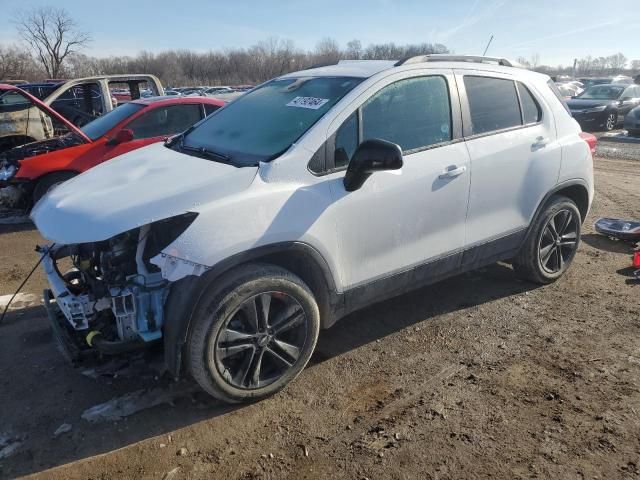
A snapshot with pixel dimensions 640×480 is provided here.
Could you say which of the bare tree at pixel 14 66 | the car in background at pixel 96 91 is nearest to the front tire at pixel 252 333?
the car in background at pixel 96 91

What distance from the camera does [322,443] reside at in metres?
2.72

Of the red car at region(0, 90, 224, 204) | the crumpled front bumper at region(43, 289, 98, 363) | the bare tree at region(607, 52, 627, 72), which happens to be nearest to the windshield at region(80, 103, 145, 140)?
the red car at region(0, 90, 224, 204)

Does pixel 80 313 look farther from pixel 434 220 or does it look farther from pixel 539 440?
pixel 539 440

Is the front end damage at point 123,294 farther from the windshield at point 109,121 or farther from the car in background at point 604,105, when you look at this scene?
the car in background at point 604,105

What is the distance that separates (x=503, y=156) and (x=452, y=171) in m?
0.58

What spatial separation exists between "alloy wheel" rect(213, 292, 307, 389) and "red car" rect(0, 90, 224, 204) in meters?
4.58

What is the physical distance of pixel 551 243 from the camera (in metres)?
4.50

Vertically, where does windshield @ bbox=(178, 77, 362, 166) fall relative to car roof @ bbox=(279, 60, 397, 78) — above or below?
below

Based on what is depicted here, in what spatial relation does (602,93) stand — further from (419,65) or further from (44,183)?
(44,183)

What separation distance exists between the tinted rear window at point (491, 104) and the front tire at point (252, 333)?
1.93 metres

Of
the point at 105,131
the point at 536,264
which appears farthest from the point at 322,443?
the point at 105,131

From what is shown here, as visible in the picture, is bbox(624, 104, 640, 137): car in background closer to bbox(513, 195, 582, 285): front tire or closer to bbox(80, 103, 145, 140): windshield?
bbox(513, 195, 582, 285): front tire

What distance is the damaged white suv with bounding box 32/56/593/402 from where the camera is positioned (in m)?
2.69

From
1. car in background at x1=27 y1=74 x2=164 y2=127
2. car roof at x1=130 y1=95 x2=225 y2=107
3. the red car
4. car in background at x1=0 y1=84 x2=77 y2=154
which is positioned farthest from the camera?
car in background at x1=27 y1=74 x2=164 y2=127
